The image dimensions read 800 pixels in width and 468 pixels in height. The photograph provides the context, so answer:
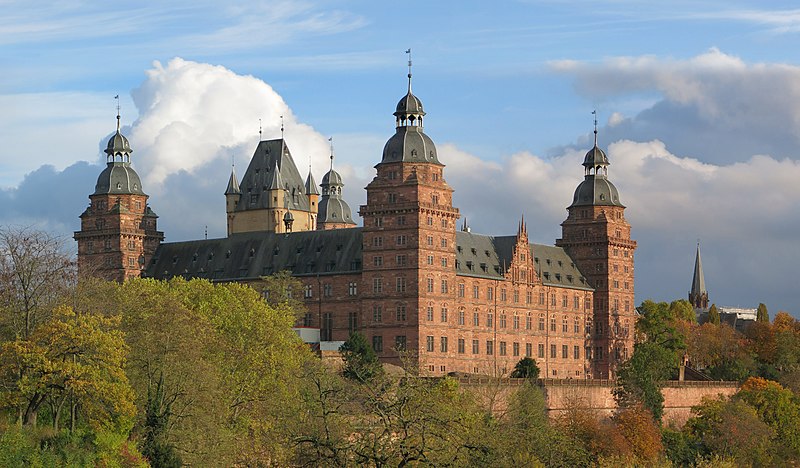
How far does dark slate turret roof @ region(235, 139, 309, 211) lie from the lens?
634 ft

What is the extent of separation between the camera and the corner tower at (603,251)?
599 ft

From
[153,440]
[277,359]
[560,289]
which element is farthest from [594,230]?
[153,440]

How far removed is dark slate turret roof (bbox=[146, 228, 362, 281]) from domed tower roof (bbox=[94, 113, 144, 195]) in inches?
310

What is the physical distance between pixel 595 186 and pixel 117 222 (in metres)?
54.6

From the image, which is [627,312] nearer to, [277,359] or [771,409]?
[771,409]

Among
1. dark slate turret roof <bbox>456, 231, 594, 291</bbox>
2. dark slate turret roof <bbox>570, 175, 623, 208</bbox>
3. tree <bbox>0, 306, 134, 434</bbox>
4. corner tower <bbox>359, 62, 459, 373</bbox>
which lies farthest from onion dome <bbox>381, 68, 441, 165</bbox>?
tree <bbox>0, 306, 134, 434</bbox>

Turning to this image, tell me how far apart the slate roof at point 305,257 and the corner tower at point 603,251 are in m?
2.27

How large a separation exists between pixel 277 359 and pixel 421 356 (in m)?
43.9

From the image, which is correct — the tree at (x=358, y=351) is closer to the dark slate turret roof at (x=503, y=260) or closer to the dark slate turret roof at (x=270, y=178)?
the dark slate turret roof at (x=503, y=260)

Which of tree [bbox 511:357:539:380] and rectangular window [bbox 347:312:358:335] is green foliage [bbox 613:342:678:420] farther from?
rectangular window [bbox 347:312:358:335]

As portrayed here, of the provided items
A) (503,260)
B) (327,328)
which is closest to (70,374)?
(327,328)

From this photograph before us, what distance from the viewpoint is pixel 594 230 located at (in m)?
184

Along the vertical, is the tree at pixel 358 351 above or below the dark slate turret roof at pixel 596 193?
below

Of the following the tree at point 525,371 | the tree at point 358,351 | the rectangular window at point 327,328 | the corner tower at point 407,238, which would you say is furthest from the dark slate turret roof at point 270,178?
the tree at point 525,371
